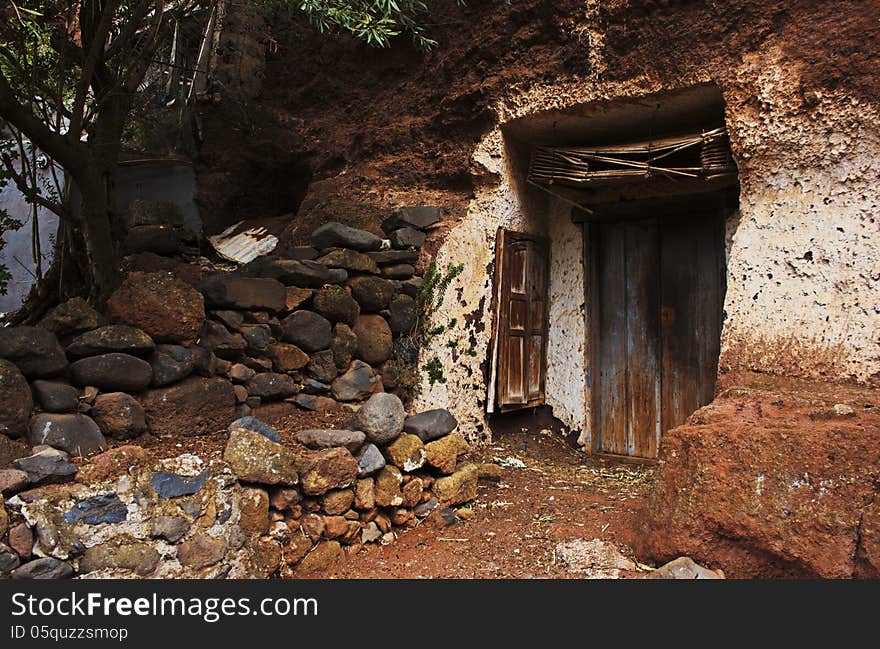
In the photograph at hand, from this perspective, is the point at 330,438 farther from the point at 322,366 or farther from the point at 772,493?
the point at 772,493

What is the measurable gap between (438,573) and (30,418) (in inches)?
76.7

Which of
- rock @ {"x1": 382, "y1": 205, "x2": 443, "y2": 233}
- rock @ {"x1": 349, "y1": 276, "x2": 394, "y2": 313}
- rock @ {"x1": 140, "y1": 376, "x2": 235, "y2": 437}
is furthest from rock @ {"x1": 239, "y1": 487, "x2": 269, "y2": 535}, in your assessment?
rock @ {"x1": 382, "y1": 205, "x2": 443, "y2": 233}

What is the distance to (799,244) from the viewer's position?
3.76 m

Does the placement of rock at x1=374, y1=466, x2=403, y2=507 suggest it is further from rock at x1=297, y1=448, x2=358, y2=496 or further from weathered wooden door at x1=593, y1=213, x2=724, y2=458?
weathered wooden door at x1=593, y1=213, x2=724, y2=458

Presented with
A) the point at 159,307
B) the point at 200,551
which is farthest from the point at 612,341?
the point at 200,551

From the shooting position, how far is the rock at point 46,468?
2527 mm

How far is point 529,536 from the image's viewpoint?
11.9ft

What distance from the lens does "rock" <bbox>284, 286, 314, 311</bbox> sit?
4.01 meters

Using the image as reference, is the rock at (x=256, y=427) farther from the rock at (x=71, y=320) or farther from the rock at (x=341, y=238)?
the rock at (x=341, y=238)

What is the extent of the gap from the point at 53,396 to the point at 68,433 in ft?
0.56

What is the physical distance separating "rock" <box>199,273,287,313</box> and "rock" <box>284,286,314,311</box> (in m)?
0.03

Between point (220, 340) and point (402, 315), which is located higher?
point (402, 315)

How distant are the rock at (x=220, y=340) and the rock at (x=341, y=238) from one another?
3.48ft

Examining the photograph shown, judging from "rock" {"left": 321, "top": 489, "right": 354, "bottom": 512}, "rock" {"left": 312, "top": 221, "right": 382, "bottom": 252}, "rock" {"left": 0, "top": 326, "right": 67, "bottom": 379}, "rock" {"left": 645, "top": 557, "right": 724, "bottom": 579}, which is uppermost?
"rock" {"left": 312, "top": 221, "right": 382, "bottom": 252}
